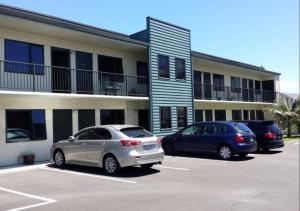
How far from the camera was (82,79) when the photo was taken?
1755cm

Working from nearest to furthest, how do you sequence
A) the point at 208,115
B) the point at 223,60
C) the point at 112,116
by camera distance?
1. the point at 112,116
2. the point at 223,60
3. the point at 208,115

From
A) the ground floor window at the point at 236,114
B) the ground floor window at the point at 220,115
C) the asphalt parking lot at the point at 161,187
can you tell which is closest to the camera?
the asphalt parking lot at the point at 161,187

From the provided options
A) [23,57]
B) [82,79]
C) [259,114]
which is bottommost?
[259,114]

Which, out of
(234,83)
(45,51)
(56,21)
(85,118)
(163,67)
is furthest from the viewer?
(234,83)

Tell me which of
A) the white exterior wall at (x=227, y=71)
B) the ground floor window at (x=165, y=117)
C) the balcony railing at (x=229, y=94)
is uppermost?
the white exterior wall at (x=227, y=71)

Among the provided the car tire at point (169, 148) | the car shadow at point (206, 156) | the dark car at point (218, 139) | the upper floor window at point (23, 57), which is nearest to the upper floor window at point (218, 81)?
the car tire at point (169, 148)

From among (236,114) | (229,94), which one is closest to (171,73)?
(229,94)

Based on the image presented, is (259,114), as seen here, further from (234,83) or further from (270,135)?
(270,135)

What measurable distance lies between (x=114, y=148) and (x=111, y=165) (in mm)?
580

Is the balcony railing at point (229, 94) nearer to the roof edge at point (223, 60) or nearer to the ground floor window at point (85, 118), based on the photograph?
the roof edge at point (223, 60)

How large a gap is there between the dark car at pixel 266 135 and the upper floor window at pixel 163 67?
547 centimetres

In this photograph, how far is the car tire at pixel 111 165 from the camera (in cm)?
1165

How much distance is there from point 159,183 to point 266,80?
2977 centimetres

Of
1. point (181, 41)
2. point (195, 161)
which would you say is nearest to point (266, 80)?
point (181, 41)
